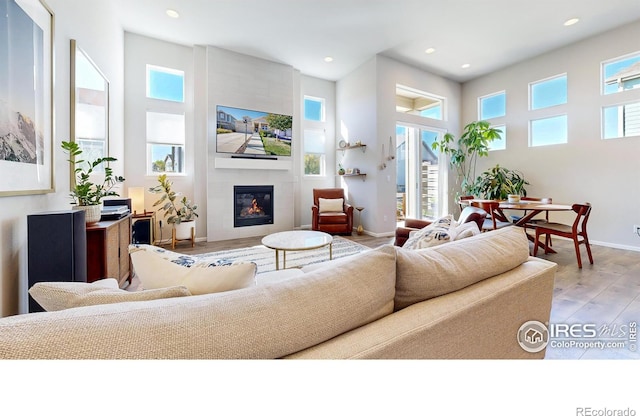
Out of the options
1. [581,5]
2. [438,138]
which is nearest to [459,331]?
[581,5]

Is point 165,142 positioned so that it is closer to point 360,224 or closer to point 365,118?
point 365,118

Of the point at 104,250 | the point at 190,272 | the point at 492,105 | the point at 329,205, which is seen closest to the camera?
the point at 190,272

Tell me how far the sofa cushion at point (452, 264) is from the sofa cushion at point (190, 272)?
52 centimetres

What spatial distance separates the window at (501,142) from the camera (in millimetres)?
5023

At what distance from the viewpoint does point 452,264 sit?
0.90 m

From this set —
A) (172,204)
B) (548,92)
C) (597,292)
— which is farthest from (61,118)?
(548,92)

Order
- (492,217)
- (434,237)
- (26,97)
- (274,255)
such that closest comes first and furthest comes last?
(434,237)
(26,97)
(492,217)
(274,255)

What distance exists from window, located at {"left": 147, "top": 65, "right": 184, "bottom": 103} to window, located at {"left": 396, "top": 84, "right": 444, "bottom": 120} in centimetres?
424

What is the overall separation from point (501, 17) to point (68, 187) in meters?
5.47

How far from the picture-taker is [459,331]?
790 mm

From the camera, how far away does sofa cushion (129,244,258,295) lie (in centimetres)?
79

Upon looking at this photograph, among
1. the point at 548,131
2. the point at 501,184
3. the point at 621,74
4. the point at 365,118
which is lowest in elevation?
the point at 501,184

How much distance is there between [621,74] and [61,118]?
22.4 ft

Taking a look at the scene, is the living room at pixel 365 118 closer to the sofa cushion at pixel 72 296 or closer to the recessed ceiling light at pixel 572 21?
→ the recessed ceiling light at pixel 572 21
